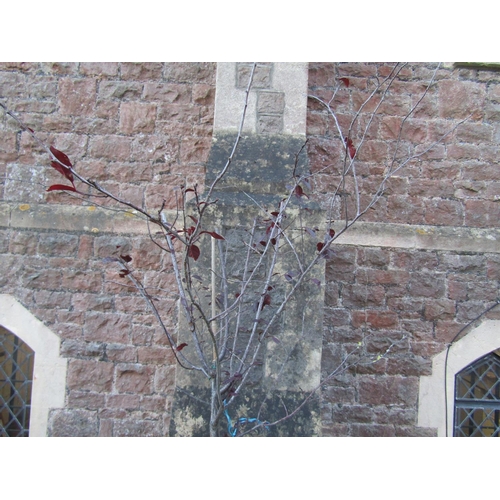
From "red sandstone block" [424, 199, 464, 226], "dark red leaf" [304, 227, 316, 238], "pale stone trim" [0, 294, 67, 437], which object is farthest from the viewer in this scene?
"red sandstone block" [424, 199, 464, 226]

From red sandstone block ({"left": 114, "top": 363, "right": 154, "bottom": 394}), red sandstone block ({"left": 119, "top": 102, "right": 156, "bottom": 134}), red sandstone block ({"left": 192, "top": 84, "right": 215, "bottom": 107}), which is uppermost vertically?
red sandstone block ({"left": 192, "top": 84, "right": 215, "bottom": 107})

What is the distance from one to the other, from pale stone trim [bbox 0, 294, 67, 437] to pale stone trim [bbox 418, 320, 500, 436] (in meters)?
2.66

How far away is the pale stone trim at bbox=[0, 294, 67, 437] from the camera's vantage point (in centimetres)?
321

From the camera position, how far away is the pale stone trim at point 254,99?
8.19ft

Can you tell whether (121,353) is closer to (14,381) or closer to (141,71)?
(14,381)

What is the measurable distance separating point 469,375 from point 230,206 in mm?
2484

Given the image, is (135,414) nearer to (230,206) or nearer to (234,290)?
(234,290)

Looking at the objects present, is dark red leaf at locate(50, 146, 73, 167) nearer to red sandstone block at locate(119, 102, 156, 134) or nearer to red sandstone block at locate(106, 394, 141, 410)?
red sandstone block at locate(119, 102, 156, 134)

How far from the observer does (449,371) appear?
325 centimetres

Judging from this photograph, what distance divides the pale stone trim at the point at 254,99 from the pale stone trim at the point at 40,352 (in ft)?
6.57

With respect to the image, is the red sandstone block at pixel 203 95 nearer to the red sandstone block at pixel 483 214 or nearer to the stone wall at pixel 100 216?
the stone wall at pixel 100 216

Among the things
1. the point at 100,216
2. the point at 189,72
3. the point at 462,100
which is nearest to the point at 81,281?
the point at 100,216

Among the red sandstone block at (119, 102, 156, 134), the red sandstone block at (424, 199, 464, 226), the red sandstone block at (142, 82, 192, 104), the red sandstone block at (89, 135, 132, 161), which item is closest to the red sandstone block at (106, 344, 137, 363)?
the red sandstone block at (89, 135, 132, 161)

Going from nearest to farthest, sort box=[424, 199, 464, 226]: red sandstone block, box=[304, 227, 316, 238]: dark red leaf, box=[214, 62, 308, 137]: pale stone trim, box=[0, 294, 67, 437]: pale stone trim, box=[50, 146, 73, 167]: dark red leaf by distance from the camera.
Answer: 1. box=[50, 146, 73, 167]: dark red leaf
2. box=[304, 227, 316, 238]: dark red leaf
3. box=[214, 62, 308, 137]: pale stone trim
4. box=[0, 294, 67, 437]: pale stone trim
5. box=[424, 199, 464, 226]: red sandstone block
